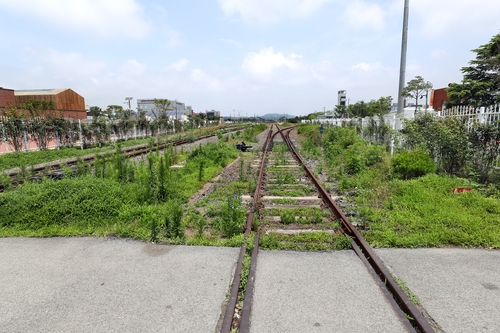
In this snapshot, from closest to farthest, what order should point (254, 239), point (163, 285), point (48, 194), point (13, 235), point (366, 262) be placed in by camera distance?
point (163, 285) < point (366, 262) < point (254, 239) < point (13, 235) < point (48, 194)

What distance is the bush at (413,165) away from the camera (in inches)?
314

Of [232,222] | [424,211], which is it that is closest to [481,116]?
[424,211]

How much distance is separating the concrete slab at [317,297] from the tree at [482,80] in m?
25.1

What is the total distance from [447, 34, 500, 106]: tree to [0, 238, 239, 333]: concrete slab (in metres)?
26.3

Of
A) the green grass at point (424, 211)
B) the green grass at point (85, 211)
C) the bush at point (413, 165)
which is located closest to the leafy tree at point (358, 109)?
the bush at point (413, 165)

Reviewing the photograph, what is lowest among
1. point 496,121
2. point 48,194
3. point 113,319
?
point 113,319

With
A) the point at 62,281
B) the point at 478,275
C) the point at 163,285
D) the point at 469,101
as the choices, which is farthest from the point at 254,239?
the point at 469,101

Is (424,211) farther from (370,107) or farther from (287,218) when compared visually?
(370,107)

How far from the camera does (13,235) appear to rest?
15.7 feet

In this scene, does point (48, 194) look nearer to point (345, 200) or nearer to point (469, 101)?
point (345, 200)

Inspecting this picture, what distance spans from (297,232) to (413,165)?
16.0 ft

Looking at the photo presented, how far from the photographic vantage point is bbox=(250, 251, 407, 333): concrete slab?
268 cm

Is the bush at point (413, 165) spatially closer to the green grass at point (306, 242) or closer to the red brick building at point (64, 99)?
the green grass at point (306, 242)

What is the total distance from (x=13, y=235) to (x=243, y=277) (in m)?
3.98
